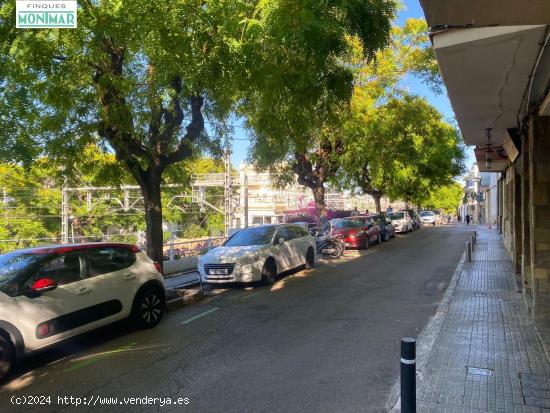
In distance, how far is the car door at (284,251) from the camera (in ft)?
41.3

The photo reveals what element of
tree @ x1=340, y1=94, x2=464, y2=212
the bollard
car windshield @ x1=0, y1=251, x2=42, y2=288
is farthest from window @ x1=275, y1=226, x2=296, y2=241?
the bollard

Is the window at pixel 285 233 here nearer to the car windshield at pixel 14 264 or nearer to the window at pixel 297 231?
the window at pixel 297 231

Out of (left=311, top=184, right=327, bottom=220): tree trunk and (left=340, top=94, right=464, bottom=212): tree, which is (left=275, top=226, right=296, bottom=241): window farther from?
(left=311, top=184, right=327, bottom=220): tree trunk

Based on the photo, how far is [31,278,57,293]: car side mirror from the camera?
5785mm

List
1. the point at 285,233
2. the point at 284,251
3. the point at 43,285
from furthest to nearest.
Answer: the point at 285,233 < the point at 284,251 < the point at 43,285

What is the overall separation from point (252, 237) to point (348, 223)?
33.6 ft

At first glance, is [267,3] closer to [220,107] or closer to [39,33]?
[39,33]

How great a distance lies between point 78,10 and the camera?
19.8 feet

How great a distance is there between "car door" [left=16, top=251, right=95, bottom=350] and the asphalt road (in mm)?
452

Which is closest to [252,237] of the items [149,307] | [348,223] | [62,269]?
[149,307]

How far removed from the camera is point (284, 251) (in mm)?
12961

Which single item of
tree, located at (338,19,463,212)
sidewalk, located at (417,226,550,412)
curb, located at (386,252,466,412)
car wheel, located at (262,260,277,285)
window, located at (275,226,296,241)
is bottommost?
curb, located at (386,252,466,412)

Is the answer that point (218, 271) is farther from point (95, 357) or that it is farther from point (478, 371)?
point (478, 371)

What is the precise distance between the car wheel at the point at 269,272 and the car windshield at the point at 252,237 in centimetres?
65
